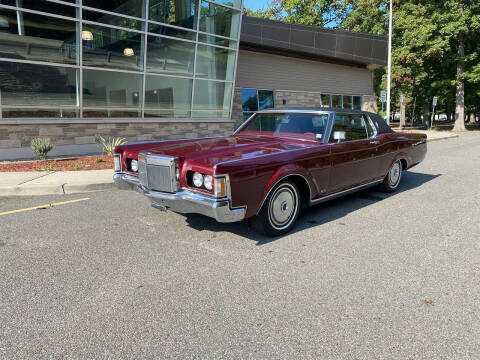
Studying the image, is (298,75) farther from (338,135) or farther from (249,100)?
(338,135)

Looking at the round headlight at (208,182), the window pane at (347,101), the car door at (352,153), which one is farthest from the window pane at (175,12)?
the window pane at (347,101)

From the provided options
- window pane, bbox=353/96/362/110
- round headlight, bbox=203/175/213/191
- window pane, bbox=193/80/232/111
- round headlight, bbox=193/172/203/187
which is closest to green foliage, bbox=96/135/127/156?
window pane, bbox=193/80/232/111

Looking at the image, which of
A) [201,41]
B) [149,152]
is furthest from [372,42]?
[149,152]

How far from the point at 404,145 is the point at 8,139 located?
391 inches

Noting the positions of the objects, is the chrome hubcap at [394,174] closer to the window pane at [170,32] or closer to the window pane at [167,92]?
the window pane at [167,92]

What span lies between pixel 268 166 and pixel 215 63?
1137 cm

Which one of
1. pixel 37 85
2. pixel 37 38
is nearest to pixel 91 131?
pixel 37 85

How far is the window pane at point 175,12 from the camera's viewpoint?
11734mm

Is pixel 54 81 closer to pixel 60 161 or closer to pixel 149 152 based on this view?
pixel 60 161

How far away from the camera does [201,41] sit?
13297mm

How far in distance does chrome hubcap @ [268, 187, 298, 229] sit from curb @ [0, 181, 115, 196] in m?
4.23

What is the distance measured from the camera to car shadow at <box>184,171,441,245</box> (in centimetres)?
427

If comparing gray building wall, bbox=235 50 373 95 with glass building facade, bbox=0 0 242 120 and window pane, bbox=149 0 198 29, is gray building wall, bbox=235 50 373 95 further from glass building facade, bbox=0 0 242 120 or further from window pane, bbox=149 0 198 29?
window pane, bbox=149 0 198 29

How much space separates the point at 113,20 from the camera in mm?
10977
